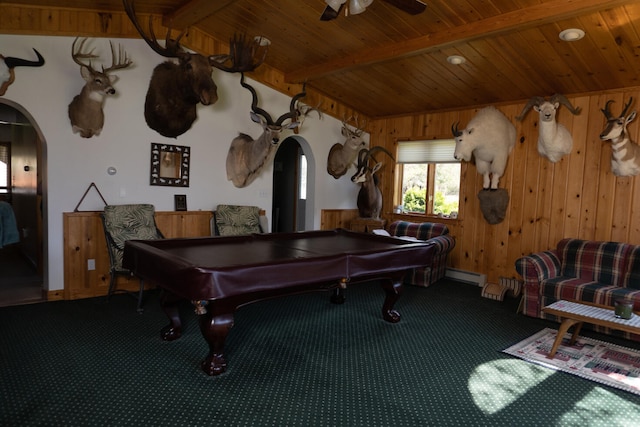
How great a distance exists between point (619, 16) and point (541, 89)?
5.35 ft

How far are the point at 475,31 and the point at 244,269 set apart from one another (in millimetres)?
3041

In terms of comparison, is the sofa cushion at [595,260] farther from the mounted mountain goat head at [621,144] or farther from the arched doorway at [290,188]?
the arched doorway at [290,188]

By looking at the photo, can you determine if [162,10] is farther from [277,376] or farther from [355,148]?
[277,376]

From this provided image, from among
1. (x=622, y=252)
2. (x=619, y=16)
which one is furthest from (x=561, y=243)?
(x=619, y=16)

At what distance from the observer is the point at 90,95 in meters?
4.23

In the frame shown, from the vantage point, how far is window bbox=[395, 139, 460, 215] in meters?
6.21

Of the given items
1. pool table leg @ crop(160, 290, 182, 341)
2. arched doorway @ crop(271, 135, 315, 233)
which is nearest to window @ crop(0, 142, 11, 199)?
arched doorway @ crop(271, 135, 315, 233)

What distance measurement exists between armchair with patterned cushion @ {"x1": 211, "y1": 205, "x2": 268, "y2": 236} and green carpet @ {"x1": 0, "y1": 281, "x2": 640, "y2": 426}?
1.33 metres

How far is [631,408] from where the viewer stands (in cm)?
254

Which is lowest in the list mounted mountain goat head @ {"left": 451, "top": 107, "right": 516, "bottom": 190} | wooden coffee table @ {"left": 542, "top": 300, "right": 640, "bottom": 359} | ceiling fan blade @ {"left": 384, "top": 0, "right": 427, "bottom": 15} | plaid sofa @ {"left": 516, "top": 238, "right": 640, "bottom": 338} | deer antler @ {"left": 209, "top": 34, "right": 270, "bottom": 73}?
wooden coffee table @ {"left": 542, "top": 300, "right": 640, "bottom": 359}

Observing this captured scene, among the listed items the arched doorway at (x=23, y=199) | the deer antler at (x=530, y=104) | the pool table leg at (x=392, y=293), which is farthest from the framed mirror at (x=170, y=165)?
the deer antler at (x=530, y=104)

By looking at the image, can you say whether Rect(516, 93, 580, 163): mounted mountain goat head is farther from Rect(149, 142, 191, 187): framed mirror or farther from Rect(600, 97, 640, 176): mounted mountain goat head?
Rect(149, 142, 191, 187): framed mirror

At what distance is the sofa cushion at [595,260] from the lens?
423 cm

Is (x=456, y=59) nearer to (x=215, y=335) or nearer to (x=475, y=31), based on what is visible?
(x=475, y=31)
